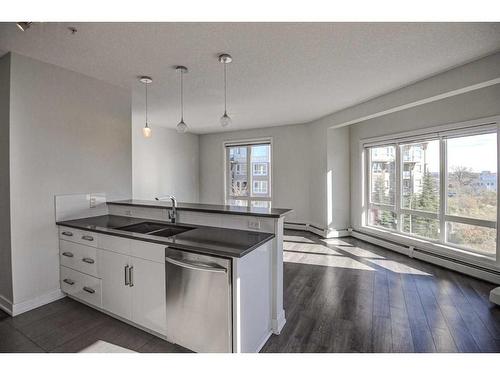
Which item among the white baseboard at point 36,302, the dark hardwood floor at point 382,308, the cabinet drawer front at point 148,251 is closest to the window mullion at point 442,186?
the dark hardwood floor at point 382,308

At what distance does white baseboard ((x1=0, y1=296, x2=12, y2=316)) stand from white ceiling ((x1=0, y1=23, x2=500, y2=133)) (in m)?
2.43

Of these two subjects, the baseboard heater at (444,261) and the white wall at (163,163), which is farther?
the white wall at (163,163)

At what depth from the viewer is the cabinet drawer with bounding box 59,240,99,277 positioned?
229 centimetres

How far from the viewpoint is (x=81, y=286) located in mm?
2410

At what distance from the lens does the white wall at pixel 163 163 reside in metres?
5.22

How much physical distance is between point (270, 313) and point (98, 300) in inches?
65.4

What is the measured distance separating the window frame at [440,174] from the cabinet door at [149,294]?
13.1ft

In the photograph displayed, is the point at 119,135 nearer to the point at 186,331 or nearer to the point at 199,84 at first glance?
the point at 199,84

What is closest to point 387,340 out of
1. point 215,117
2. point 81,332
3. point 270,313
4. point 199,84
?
point 270,313

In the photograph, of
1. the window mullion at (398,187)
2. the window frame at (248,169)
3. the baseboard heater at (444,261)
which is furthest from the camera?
the window frame at (248,169)

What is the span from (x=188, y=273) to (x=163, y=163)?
15.5 ft

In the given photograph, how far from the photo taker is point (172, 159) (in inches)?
243

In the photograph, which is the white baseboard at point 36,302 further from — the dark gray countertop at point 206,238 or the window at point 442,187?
the window at point 442,187

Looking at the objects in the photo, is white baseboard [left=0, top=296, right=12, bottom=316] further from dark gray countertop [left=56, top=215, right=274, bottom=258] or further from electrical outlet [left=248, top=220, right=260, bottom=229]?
electrical outlet [left=248, top=220, right=260, bottom=229]
